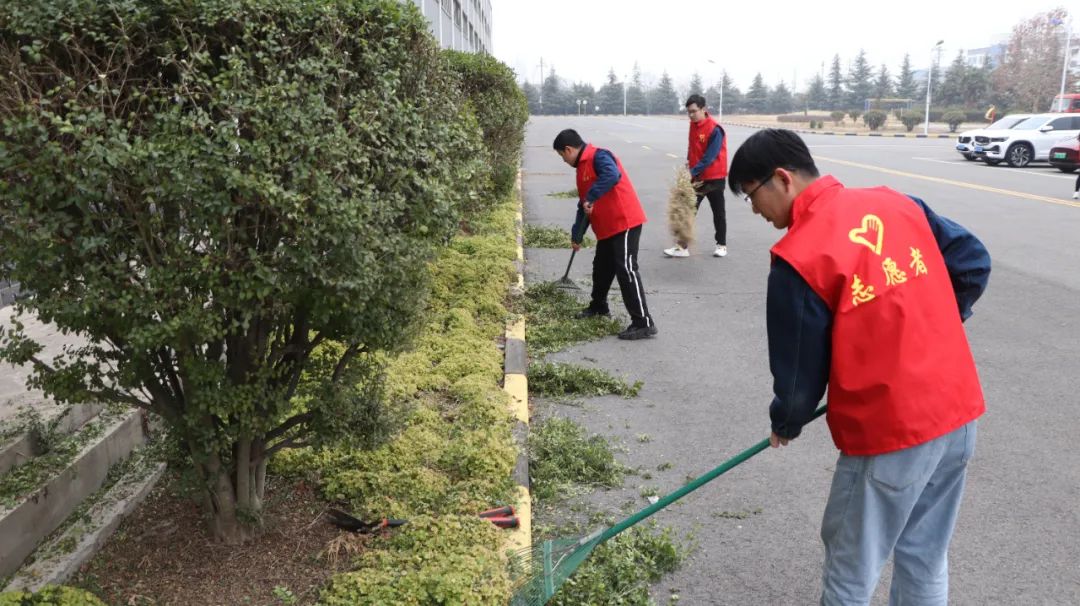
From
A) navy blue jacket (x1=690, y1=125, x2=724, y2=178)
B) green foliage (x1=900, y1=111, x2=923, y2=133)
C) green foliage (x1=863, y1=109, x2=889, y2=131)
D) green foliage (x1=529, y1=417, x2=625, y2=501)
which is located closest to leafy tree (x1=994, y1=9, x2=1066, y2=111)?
green foliage (x1=900, y1=111, x2=923, y2=133)

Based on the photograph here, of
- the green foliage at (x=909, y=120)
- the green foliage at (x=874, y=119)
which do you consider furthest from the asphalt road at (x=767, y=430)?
the green foliage at (x=874, y=119)

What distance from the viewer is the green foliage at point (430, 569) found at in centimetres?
311

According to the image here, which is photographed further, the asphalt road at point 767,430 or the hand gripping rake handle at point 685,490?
the asphalt road at point 767,430

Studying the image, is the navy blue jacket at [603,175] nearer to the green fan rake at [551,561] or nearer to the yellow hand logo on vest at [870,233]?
the green fan rake at [551,561]

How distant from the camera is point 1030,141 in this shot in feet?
76.9

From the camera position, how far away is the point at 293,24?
2879 millimetres

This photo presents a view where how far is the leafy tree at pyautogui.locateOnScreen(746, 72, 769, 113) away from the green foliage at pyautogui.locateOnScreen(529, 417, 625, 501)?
323ft

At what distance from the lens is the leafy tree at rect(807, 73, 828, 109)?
309 ft

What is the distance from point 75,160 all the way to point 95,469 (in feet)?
6.14

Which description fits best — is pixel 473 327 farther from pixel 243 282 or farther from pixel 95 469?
pixel 243 282

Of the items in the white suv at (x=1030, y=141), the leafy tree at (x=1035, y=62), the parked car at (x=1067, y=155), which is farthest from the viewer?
the leafy tree at (x=1035, y=62)

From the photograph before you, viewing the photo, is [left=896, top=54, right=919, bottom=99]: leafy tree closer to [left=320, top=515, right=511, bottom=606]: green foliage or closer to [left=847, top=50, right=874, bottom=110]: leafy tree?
A: [left=847, top=50, right=874, bottom=110]: leafy tree

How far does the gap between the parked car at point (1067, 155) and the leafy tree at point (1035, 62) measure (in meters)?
40.6

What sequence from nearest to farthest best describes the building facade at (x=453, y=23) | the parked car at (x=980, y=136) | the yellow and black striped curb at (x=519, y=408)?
1. the yellow and black striped curb at (x=519, y=408)
2. the building facade at (x=453, y=23)
3. the parked car at (x=980, y=136)
